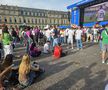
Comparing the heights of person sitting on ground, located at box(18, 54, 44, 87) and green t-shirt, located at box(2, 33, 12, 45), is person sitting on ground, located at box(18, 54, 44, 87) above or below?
below

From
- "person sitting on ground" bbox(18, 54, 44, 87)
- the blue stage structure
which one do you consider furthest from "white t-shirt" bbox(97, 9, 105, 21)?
"person sitting on ground" bbox(18, 54, 44, 87)

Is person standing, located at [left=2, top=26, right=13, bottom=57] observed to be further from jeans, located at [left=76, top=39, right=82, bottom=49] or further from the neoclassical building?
the neoclassical building

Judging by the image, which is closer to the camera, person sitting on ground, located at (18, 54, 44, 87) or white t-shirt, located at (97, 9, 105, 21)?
person sitting on ground, located at (18, 54, 44, 87)

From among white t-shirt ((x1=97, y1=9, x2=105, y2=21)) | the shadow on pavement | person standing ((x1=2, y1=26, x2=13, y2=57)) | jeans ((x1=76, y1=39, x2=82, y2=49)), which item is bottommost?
the shadow on pavement

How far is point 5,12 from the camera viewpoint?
8975 centimetres

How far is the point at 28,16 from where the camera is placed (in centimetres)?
10062

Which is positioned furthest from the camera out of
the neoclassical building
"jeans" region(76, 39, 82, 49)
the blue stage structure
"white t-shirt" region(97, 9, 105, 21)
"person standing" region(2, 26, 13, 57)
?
the neoclassical building

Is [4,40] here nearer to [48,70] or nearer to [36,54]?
[48,70]

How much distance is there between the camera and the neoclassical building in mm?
90438

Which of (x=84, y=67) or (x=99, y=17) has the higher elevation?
(x=99, y=17)

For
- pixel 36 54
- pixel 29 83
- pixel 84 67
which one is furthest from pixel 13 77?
pixel 36 54

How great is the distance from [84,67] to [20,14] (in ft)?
300

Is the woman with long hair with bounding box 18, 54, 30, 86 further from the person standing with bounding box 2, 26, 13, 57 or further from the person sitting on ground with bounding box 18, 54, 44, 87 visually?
the person standing with bounding box 2, 26, 13, 57

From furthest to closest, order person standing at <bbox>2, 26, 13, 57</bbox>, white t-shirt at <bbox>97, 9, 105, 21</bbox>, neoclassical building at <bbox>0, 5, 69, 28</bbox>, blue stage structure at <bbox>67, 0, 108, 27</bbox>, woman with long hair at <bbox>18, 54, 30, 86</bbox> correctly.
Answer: neoclassical building at <bbox>0, 5, 69, 28</bbox> < blue stage structure at <bbox>67, 0, 108, 27</bbox> < white t-shirt at <bbox>97, 9, 105, 21</bbox> < person standing at <bbox>2, 26, 13, 57</bbox> < woman with long hair at <bbox>18, 54, 30, 86</bbox>
